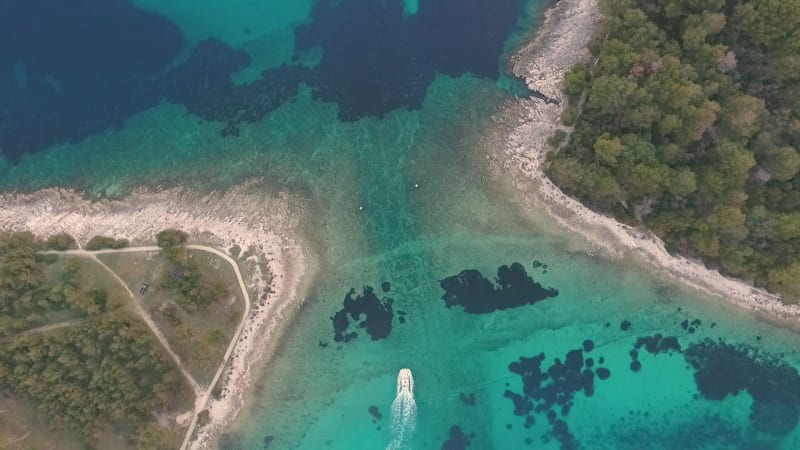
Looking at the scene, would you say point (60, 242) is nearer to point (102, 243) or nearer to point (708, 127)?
point (102, 243)

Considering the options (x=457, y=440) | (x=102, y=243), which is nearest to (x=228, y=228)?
(x=102, y=243)

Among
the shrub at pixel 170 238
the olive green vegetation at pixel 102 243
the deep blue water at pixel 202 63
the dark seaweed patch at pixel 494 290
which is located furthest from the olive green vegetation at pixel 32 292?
the dark seaweed patch at pixel 494 290

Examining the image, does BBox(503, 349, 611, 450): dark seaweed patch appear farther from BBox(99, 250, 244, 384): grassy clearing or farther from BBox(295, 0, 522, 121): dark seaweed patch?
BBox(295, 0, 522, 121): dark seaweed patch

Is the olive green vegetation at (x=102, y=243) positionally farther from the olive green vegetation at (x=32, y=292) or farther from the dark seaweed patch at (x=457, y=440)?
the dark seaweed patch at (x=457, y=440)

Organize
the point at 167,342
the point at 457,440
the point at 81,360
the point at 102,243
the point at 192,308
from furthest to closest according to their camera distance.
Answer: the point at 102,243 < the point at 457,440 < the point at 167,342 < the point at 192,308 < the point at 81,360

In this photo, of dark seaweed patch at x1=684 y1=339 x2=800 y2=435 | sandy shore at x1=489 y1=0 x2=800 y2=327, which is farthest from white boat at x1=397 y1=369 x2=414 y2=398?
dark seaweed patch at x1=684 y1=339 x2=800 y2=435

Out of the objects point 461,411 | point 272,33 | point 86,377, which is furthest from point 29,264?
point 461,411
